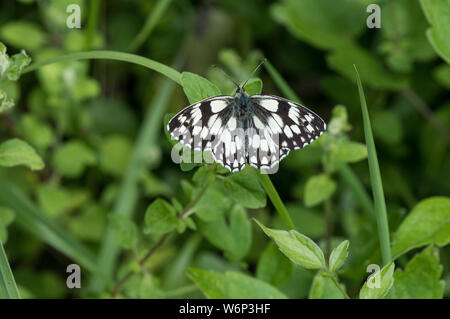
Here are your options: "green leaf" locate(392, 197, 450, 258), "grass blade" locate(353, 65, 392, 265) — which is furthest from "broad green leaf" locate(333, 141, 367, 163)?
"grass blade" locate(353, 65, 392, 265)

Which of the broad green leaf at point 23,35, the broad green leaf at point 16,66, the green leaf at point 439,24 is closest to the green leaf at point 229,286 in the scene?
the broad green leaf at point 16,66

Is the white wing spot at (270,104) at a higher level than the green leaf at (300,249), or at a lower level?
higher

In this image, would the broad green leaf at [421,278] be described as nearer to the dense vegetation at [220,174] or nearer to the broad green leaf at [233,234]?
the dense vegetation at [220,174]

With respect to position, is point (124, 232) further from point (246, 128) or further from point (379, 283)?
point (379, 283)

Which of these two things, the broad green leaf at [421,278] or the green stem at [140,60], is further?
the broad green leaf at [421,278]

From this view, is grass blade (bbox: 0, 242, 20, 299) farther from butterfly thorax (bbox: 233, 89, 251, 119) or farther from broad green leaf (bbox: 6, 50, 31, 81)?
butterfly thorax (bbox: 233, 89, 251, 119)
